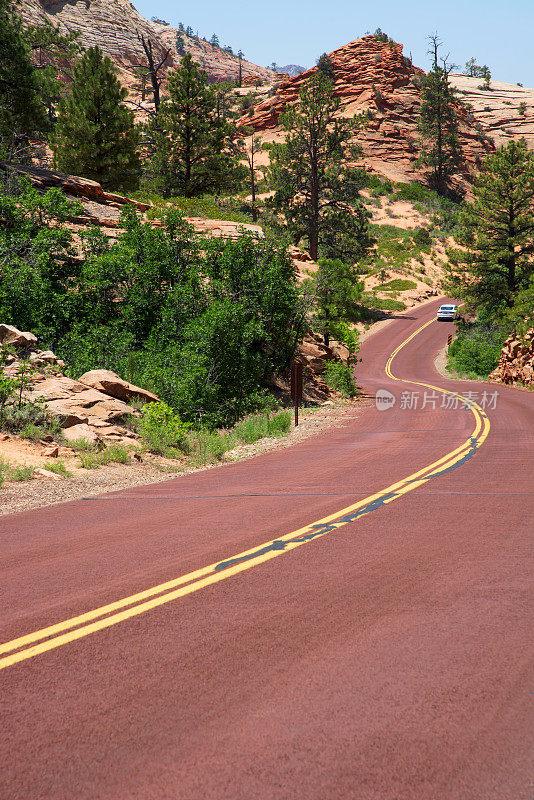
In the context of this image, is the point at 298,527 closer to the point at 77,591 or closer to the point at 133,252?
the point at 77,591

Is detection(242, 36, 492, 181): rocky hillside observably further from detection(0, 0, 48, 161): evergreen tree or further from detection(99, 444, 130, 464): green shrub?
detection(99, 444, 130, 464): green shrub

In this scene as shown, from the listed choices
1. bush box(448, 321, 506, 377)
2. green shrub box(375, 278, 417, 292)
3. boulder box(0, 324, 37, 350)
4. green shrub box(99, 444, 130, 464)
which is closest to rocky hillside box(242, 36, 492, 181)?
green shrub box(375, 278, 417, 292)

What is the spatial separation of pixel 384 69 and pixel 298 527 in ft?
374

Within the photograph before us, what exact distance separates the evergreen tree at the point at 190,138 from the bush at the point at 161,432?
28.8 metres

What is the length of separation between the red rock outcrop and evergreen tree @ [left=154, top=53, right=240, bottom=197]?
824 inches

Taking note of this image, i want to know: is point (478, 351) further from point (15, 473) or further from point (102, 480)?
point (15, 473)

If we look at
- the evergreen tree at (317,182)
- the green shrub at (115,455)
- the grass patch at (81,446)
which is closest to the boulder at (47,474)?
the green shrub at (115,455)

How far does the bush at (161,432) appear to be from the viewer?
11959 mm

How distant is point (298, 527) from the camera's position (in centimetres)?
627

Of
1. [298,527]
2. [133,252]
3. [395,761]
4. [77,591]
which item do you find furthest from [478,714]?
[133,252]

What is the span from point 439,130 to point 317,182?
4572 cm

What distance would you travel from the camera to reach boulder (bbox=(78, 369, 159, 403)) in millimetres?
13555

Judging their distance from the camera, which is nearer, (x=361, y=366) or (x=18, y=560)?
(x=18, y=560)

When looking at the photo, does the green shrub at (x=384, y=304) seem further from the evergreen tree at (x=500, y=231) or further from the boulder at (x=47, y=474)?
the boulder at (x=47, y=474)
